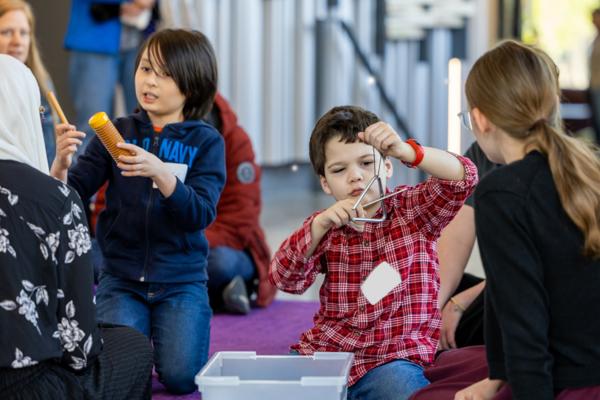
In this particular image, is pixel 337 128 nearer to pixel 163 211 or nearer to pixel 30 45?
pixel 163 211

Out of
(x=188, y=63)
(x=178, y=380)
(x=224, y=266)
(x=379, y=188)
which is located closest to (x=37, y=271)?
(x=379, y=188)

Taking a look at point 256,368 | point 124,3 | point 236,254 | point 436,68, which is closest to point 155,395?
point 256,368

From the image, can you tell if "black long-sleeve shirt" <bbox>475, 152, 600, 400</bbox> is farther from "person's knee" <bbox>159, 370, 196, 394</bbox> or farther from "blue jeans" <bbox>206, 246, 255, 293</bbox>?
"blue jeans" <bbox>206, 246, 255, 293</bbox>

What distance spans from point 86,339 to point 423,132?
639cm

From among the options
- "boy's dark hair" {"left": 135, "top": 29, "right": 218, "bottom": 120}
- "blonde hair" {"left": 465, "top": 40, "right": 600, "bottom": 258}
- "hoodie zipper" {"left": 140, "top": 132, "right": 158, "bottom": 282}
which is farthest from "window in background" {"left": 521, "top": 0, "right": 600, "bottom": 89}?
"blonde hair" {"left": 465, "top": 40, "right": 600, "bottom": 258}

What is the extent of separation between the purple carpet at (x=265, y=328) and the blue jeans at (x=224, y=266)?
118 millimetres

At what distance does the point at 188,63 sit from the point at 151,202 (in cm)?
36

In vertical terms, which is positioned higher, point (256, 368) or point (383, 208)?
point (383, 208)

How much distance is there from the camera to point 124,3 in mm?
4887

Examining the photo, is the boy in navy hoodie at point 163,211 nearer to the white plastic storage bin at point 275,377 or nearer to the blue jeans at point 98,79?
the white plastic storage bin at point 275,377

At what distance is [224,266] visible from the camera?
11.8 feet

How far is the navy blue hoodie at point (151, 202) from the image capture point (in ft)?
8.41

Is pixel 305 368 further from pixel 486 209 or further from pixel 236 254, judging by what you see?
pixel 236 254

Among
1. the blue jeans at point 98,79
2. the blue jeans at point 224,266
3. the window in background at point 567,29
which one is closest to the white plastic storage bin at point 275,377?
the blue jeans at point 224,266
